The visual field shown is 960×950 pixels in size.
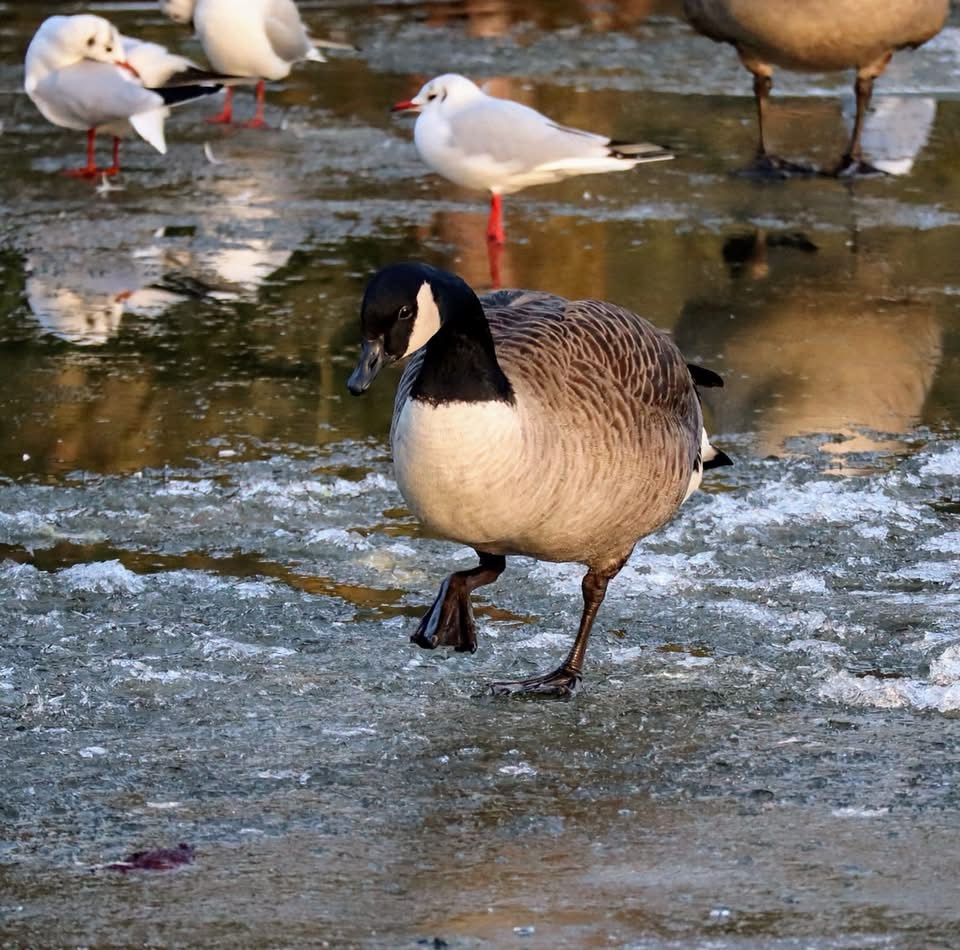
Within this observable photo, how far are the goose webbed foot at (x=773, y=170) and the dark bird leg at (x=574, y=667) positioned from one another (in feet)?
19.7

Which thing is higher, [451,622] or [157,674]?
[451,622]

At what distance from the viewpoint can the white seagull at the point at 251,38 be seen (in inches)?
469

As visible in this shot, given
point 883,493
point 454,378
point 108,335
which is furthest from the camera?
point 108,335

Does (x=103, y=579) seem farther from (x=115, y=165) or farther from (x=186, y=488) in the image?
(x=115, y=165)

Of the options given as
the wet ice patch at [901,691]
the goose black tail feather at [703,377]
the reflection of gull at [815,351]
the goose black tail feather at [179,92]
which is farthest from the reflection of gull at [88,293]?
the wet ice patch at [901,691]

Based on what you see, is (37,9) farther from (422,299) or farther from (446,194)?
(422,299)

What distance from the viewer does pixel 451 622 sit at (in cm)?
463

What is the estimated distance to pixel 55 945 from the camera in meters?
3.21

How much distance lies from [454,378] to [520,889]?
1116 millimetres

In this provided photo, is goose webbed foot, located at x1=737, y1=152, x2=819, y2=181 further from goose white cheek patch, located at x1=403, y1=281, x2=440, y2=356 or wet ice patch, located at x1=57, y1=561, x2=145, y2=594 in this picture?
goose white cheek patch, located at x1=403, y1=281, x2=440, y2=356

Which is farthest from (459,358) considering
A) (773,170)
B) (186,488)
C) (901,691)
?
(773,170)

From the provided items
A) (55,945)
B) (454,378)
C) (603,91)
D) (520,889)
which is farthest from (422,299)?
(603,91)

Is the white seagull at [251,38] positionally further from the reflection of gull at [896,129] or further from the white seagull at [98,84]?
the reflection of gull at [896,129]

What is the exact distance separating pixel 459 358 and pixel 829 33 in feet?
23.0
